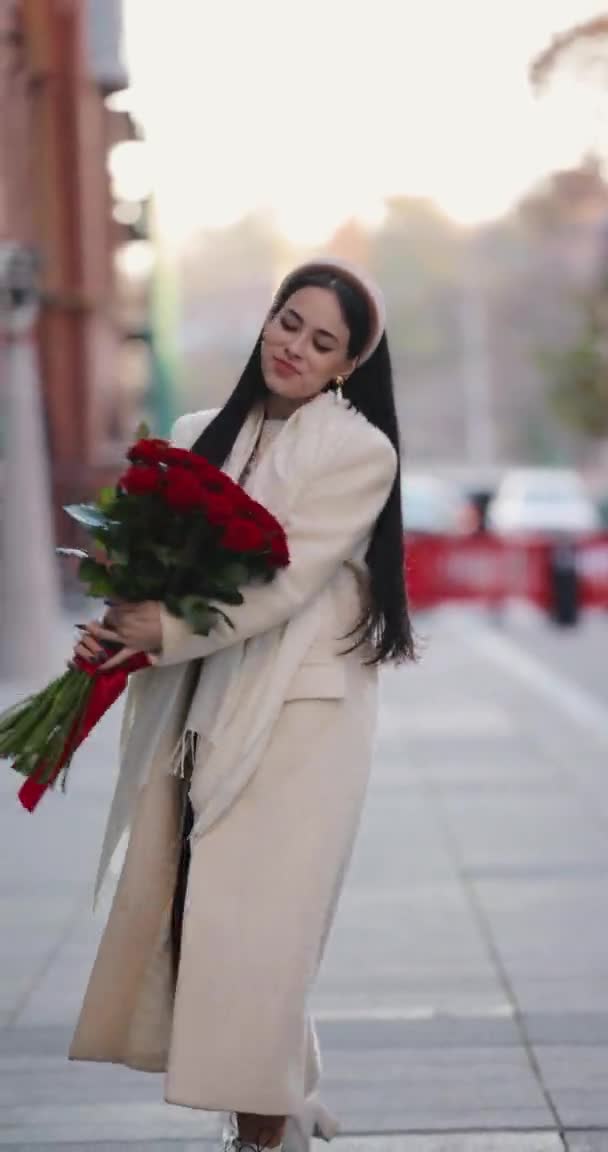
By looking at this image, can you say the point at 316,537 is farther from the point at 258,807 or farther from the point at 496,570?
the point at 496,570

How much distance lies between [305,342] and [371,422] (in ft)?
0.80

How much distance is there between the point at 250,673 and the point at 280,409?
543mm

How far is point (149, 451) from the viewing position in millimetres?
4164

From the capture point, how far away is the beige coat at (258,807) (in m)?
4.27

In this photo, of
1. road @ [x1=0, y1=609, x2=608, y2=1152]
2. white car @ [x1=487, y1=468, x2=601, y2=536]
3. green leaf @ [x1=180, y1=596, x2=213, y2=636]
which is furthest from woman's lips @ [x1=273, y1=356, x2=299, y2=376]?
white car @ [x1=487, y1=468, x2=601, y2=536]

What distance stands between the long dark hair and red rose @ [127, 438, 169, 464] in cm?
28

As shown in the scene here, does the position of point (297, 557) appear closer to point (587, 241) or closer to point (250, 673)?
point (250, 673)

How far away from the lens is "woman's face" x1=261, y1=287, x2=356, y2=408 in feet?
14.3

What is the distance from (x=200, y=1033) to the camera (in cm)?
427

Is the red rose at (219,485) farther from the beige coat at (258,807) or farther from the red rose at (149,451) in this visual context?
the beige coat at (258,807)

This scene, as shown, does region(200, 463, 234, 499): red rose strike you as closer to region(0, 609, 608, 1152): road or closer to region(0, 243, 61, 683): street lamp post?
region(0, 609, 608, 1152): road

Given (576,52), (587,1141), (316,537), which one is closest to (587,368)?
(576,52)

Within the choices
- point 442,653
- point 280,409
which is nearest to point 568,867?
point 280,409

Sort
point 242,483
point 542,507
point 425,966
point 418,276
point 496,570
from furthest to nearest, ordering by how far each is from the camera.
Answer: point 418,276
point 542,507
point 496,570
point 425,966
point 242,483
